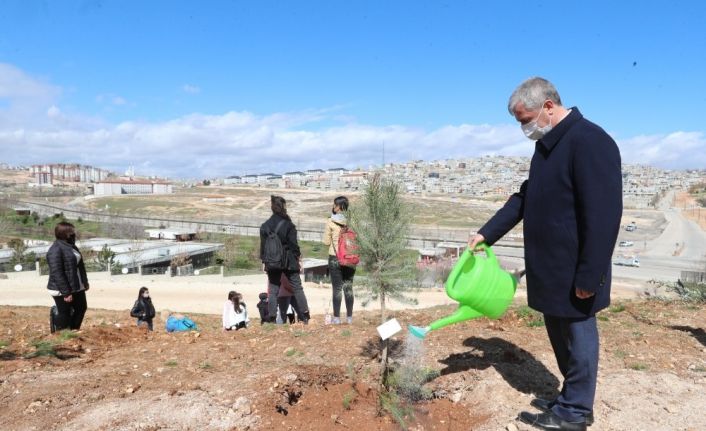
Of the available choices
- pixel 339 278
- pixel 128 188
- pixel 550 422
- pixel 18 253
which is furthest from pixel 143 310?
pixel 128 188

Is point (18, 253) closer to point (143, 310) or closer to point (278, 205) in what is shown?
point (143, 310)

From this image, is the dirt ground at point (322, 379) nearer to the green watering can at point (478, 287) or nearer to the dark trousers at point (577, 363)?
the dark trousers at point (577, 363)

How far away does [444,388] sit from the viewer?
4.10 m

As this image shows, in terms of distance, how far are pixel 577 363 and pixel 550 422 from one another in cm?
45

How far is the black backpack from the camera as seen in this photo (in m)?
6.78

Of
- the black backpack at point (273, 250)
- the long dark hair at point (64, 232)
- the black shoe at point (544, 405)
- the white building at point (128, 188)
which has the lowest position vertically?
the black shoe at point (544, 405)

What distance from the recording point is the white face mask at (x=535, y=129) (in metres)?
3.05

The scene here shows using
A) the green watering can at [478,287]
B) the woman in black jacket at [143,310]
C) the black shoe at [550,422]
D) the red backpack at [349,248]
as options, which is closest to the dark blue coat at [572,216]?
the green watering can at [478,287]

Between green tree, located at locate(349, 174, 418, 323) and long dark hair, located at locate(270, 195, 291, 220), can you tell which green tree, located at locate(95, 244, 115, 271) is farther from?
green tree, located at locate(349, 174, 418, 323)

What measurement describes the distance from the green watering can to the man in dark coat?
11.5 inches

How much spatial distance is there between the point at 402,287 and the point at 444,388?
96 cm

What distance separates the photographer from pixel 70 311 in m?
6.84

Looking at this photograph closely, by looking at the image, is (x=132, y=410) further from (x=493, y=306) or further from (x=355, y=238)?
(x=493, y=306)

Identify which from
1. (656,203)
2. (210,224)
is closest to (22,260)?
(210,224)
